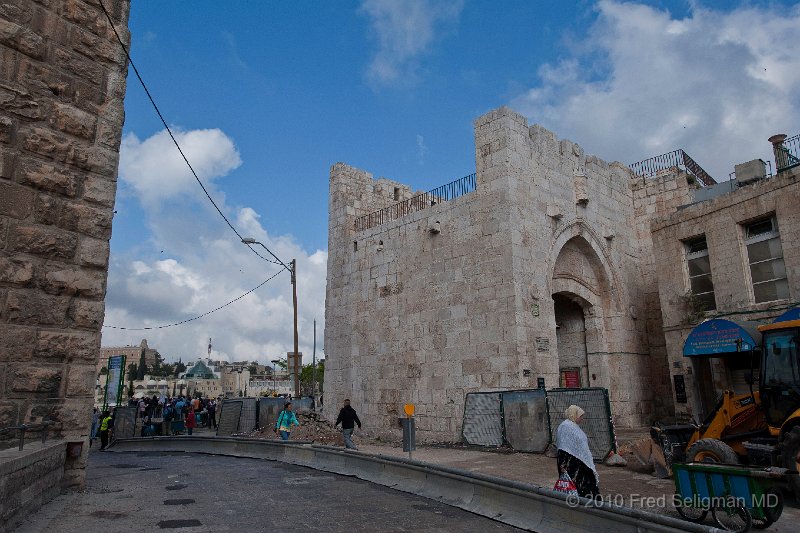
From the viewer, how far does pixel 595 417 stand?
34.3 feet

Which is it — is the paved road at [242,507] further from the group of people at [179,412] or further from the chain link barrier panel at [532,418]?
the group of people at [179,412]

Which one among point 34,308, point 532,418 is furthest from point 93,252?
point 532,418

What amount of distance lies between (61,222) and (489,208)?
10.5 m

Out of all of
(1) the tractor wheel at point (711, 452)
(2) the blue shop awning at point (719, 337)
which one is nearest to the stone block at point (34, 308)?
(1) the tractor wheel at point (711, 452)

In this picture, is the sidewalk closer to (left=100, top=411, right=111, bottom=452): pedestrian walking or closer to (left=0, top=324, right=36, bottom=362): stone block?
(left=0, top=324, right=36, bottom=362): stone block

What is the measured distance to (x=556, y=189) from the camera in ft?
50.6

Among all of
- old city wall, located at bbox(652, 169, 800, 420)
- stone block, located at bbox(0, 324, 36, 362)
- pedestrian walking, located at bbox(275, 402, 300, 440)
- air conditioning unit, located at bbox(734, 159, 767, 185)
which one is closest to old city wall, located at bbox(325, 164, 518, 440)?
pedestrian walking, located at bbox(275, 402, 300, 440)

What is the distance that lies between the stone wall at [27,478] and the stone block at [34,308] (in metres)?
1.15

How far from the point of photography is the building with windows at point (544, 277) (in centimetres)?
1320

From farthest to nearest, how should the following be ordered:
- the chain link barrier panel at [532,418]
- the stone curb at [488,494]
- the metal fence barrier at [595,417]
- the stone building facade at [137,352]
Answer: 1. the stone building facade at [137,352]
2. the chain link barrier panel at [532,418]
3. the metal fence barrier at [595,417]
4. the stone curb at [488,494]

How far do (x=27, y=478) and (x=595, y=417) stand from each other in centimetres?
905

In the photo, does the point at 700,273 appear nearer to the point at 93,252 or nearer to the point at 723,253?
the point at 723,253

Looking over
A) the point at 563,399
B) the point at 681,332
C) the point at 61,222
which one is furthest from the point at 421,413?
the point at 61,222

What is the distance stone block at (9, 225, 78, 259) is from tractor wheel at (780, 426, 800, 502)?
8.31 m
